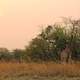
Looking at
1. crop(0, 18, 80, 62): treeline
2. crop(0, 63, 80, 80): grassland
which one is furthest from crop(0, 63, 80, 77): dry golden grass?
crop(0, 18, 80, 62): treeline

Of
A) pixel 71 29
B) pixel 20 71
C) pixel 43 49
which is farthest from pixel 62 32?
pixel 20 71

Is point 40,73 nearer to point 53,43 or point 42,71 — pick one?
point 42,71

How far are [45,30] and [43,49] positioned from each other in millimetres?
4078

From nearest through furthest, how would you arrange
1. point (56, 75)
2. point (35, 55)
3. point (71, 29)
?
1. point (56, 75)
2. point (35, 55)
3. point (71, 29)

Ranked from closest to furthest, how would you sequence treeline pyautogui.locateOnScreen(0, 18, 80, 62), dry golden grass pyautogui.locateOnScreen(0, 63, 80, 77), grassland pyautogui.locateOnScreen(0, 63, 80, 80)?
1. grassland pyautogui.locateOnScreen(0, 63, 80, 80)
2. dry golden grass pyautogui.locateOnScreen(0, 63, 80, 77)
3. treeline pyautogui.locateOnScreen(0, 18, 80, 62)

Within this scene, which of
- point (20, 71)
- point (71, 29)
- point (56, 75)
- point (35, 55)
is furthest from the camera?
point (71, 29)

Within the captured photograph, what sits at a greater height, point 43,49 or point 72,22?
point 72,22

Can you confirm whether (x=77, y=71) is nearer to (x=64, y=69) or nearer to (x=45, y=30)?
(x=64, y=69)

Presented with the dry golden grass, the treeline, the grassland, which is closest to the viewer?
the grassland

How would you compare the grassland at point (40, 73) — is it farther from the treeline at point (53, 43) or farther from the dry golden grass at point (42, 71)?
the treeline at point (53, 43)

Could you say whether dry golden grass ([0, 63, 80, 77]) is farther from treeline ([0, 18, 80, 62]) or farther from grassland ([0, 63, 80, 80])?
treeline ([0, 18, 80, 62])

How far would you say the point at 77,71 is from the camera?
1258 centimetres

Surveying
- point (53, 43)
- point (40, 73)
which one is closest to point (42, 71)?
point (40, 73)

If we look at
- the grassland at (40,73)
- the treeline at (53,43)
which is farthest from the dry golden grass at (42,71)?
the treeline at (53,43)
